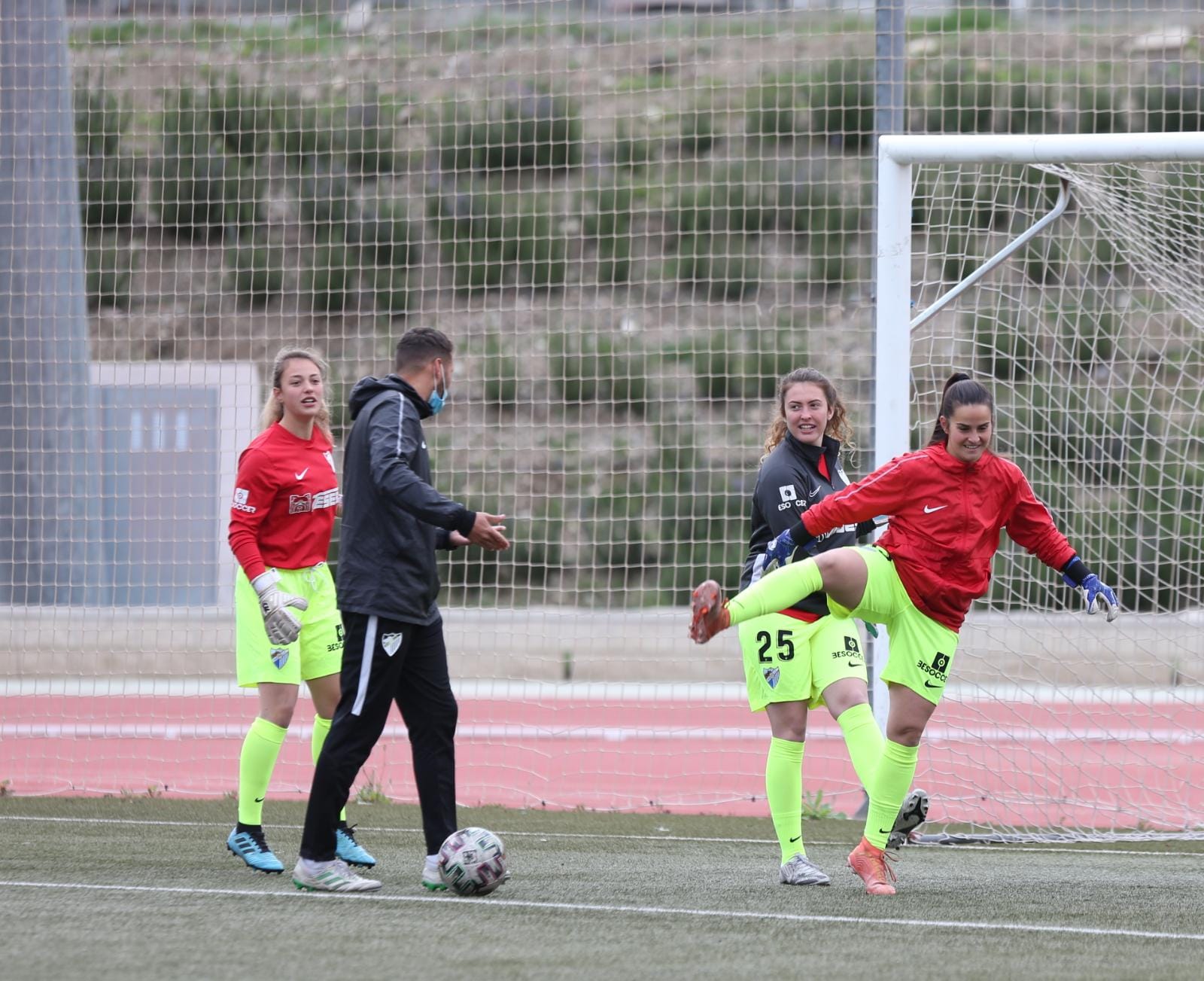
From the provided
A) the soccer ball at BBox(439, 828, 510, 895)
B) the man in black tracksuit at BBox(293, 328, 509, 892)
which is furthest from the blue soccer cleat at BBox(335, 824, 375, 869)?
the soccer ball at BBox(439, 828, 510, 895)

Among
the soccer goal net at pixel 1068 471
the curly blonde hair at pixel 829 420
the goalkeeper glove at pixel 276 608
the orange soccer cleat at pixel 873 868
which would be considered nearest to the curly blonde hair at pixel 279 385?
the goalkeeper glove at pixel 276 608

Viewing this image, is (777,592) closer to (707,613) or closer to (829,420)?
(707,613)

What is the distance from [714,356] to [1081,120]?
713 cm

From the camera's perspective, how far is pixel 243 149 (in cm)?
1063

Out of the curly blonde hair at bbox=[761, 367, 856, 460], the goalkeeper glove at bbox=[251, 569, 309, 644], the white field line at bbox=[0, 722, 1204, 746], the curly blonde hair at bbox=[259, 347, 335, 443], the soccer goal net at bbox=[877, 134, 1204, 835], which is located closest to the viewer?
→ the goalkeeper glove at bbox=[251, 569, 309, 644]

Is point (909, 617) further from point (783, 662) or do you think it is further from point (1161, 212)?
point (1161, 212)

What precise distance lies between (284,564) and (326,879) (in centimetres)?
133

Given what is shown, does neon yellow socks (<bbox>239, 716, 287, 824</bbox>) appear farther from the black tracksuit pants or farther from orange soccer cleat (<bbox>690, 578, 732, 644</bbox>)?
Answer: orange soccer cleat (<bbox>690, 578, 732, 644</bbox>)

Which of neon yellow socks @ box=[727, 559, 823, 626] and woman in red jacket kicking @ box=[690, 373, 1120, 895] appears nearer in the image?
neon yellow socks @ box=[727, 559, 823, 626]

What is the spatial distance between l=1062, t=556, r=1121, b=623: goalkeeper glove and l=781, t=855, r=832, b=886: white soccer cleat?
4.27 ft

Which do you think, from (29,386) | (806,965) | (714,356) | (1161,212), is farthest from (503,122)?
(806,965)

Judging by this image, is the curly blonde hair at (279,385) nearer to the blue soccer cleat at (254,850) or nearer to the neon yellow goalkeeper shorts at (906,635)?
the blue soccer cleat at (254,850)

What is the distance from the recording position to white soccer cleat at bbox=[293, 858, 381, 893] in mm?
4848

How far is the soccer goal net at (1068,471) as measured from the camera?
23.6ft
